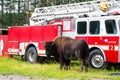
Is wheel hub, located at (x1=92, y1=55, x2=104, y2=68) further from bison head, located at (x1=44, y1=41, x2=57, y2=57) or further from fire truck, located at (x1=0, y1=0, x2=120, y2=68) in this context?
bison head, located at (x1=44, y1=41, x2=57, y2=57)

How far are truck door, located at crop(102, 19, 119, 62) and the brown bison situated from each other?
114 cm

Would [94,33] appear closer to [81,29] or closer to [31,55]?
[81,29]

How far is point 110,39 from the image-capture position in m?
17.4

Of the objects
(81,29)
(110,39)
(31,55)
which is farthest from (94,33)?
(31,55)

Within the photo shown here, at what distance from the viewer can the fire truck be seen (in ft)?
57.5

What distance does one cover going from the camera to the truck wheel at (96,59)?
17.8m

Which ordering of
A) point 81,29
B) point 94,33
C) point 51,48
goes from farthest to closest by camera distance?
point 81,29 → point 94,33 → point 51,48

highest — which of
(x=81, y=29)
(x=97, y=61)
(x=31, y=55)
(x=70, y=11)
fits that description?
(x=70, y=11)

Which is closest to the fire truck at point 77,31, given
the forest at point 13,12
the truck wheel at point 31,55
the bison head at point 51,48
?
the truck wheel at point 31,55

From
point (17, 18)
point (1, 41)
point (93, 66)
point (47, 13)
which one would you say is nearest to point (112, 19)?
point (93, 66)

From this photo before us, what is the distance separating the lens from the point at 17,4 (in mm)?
75688

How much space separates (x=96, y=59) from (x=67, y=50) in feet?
5.02

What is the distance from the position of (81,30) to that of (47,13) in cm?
482

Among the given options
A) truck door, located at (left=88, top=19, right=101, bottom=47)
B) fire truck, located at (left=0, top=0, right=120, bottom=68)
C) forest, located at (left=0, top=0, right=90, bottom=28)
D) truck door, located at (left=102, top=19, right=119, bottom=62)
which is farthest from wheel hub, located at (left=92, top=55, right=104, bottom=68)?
forest, located at (left=0, top=0, right=90, bottom=28)
